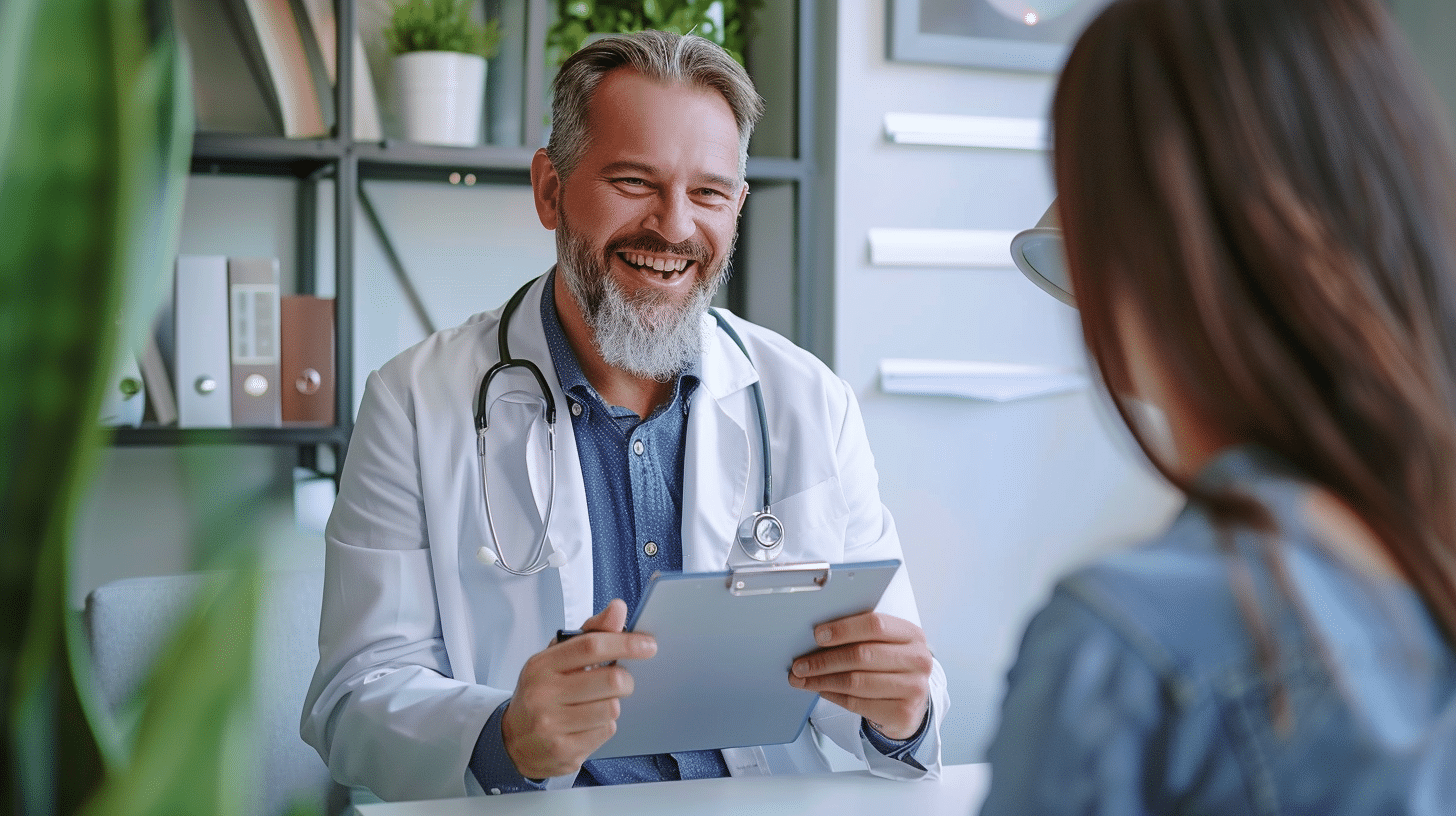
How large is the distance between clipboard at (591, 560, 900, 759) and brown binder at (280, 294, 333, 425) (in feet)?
3.44

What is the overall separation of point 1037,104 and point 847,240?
0.51 m

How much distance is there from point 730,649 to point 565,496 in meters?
0.44

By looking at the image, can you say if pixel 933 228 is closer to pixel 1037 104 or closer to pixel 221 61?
pixel 1037 104

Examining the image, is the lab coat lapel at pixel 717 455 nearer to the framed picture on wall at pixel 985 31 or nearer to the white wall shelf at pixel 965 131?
the white wall shelf at pixel 965 131

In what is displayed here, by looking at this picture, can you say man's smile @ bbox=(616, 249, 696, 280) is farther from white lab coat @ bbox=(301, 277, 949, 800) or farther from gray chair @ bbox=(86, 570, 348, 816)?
gray chair @ bbox=(86, 570, 348, 816)

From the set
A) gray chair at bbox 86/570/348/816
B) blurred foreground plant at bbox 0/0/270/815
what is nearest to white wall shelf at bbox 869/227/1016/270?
gray chair at bbox 86/570/348/816

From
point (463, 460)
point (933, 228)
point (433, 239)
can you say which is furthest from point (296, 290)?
point (933, 228)

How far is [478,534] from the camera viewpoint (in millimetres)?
1449

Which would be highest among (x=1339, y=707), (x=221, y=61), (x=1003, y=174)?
(x=221, y=61)

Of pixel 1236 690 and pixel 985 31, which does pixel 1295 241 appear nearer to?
pixel 1236 690

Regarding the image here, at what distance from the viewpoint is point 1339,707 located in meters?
0.47

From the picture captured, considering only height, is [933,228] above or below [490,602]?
above

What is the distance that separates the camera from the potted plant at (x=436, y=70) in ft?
6.91

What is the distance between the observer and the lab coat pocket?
1.53 m
